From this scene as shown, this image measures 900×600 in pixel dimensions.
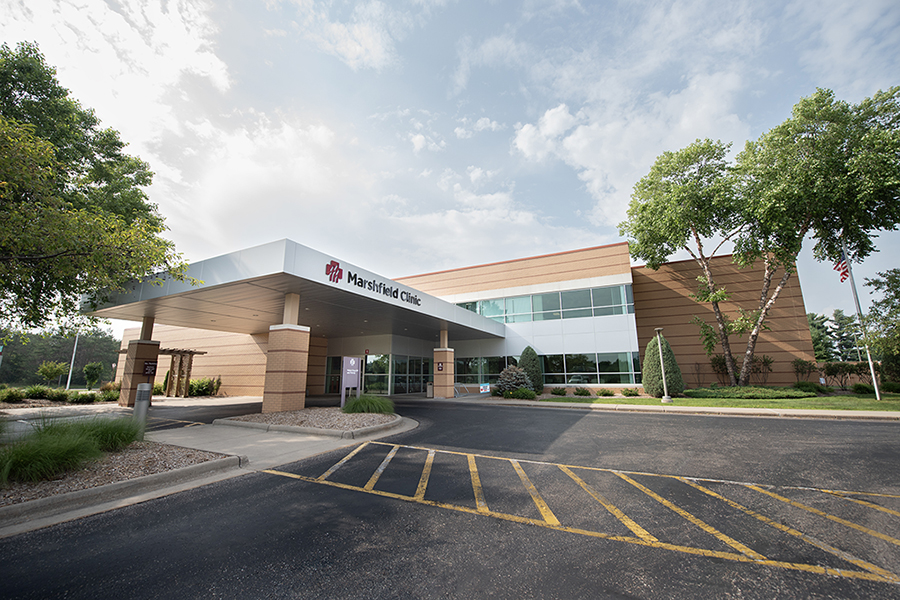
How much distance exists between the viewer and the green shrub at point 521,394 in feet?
69.1

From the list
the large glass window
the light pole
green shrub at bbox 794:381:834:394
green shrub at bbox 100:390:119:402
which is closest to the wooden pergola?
green shrub at bbox 100:390:119:402

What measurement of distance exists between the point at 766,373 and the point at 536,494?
1062 inches

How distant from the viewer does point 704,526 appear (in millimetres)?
A: 4180

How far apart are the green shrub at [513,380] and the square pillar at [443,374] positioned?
10.5ft

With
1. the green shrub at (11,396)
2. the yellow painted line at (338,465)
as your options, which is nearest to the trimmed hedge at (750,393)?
the yellow painted line at (338,465)

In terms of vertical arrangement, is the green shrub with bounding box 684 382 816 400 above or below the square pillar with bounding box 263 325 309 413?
below

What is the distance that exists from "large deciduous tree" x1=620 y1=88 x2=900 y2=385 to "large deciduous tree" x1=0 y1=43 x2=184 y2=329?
26.4 meters

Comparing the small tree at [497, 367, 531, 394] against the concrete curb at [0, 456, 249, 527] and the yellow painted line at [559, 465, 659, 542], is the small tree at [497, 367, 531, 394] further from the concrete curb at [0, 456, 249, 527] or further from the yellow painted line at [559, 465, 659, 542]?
the concrete curb at [0, 456, 249, 527]

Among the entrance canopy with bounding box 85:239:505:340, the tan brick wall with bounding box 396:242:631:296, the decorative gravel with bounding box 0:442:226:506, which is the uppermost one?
the tan brick wall with bounding box 396:242:631:296

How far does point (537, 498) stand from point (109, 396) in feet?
88.9

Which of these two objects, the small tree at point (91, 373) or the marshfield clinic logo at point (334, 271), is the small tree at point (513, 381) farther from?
the small tree at point (91, 373)

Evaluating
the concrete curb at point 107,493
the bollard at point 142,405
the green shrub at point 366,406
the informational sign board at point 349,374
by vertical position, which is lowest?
the concrete curb at point 107,493

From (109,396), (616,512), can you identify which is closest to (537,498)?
A: (616,512)

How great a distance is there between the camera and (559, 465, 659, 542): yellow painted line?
3931mm
